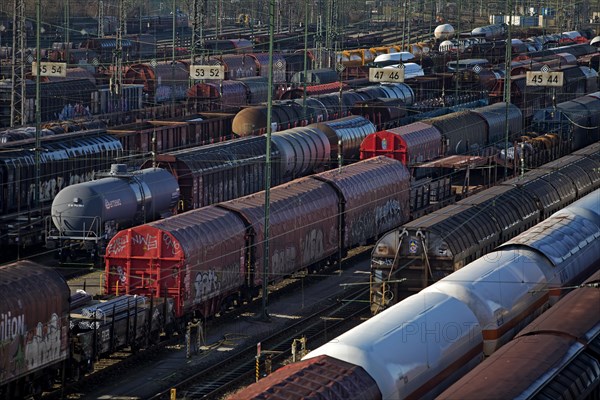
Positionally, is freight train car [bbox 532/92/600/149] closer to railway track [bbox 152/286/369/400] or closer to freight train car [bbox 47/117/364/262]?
freight train car [bbox 47/117/364/262]

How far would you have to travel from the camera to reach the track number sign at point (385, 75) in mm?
59244

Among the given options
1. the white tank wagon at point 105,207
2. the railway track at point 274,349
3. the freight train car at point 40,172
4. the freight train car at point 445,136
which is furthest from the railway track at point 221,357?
the freight train car at point 445,136

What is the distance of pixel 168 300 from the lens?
109 ft

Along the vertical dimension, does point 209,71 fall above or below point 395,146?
above

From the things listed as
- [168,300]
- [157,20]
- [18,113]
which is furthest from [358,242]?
[157,20]

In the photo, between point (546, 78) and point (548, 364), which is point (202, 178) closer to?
point (546, 78)

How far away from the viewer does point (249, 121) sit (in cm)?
6138

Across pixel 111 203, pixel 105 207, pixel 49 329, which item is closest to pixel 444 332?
pixel 49 329

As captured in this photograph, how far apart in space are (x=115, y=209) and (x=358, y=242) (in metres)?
9.72

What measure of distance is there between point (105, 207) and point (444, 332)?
1968 centimetres

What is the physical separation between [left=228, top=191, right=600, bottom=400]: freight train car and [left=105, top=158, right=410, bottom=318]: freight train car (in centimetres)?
865

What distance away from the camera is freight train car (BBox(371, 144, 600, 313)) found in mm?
33844

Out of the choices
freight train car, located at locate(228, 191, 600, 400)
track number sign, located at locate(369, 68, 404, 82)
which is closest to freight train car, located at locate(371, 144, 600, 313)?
freight train car, located at locate(228, 191, 600, 400)

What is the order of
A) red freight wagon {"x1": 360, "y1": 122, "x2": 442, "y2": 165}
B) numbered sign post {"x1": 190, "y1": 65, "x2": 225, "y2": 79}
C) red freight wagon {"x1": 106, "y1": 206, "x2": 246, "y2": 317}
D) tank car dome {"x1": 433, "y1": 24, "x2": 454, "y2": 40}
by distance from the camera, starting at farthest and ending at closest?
tank car dome {"x1": 433, "y1": 24, "x2": 454, "y2": 40} < numbered sign post {"x1": 190, "y1": 65, "x2": 225, "y2": 79} < red freight wagon {"x1": 360, "y1": 122, "x2": 442, "y2": 165} < red freight wagon {"x1": 106, "y1": 206, "x2": 246, "y2": 317}
